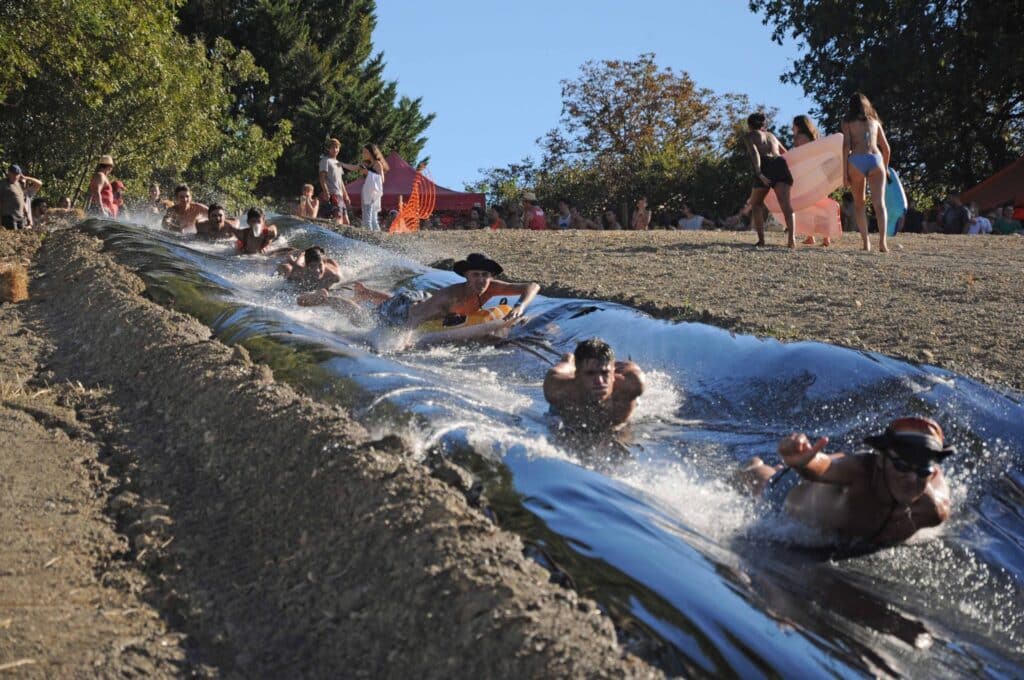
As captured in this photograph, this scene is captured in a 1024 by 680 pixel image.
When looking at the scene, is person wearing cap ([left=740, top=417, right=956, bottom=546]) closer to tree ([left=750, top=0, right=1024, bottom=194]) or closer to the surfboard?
the surfboard

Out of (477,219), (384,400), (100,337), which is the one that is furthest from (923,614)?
(477,219)

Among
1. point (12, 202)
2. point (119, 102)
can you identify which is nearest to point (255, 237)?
point (12, 202)

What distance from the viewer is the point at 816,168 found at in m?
13.8

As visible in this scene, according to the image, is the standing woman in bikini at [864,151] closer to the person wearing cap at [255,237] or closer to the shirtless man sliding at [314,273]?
the shirtless man sliding at [314,273]

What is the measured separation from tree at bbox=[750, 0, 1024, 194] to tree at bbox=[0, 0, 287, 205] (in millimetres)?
14788

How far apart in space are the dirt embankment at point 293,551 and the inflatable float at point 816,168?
29.1 feet

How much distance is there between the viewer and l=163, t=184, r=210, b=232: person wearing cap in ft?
57.8

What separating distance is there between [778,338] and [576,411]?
2104 millimetres

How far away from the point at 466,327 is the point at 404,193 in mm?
16962

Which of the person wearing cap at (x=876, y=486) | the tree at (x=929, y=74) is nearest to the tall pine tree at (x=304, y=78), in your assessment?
the tree at (x=929, y=74)

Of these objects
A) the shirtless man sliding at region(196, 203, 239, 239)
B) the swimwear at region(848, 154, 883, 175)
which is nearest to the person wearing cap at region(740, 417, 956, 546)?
the swimwear at region(848, 154, 883, 175)

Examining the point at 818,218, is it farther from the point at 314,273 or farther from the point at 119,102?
the point at 119,102

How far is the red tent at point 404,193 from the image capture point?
2622 centimetres

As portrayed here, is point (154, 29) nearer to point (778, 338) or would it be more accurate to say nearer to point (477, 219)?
point (477, 219)
